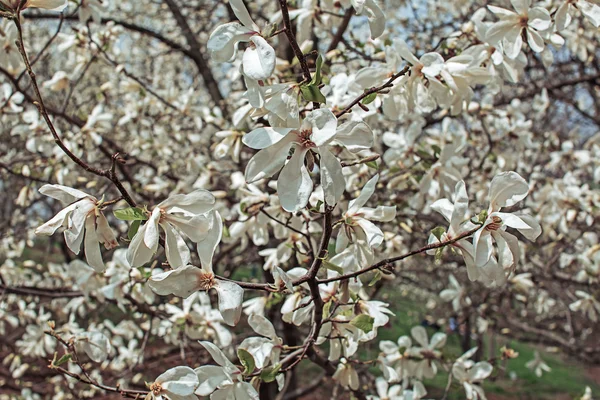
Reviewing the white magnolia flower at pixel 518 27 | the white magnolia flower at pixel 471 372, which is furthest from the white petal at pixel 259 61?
the white magnolia flower at pixel 471 372

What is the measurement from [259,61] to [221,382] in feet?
1.79

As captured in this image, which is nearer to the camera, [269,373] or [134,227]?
[134,227]

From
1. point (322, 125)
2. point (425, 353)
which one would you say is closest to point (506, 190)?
point (322, 125)

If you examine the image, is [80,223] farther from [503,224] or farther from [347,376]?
[347,376]

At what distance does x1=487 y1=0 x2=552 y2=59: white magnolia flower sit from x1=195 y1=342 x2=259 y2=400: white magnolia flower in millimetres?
922

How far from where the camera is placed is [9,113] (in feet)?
6.90

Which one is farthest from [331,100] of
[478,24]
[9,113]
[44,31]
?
[44,31]

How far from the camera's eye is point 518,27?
1188 millimetres

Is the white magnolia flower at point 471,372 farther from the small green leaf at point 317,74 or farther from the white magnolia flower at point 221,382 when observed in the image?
the small green leaf at point 317,74

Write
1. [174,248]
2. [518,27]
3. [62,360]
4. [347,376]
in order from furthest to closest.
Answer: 1. [347,376]
2. [518,27]
3. [62,360]
4. [174,248]

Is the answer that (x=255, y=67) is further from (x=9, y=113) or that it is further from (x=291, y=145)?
(x=9, y=113)

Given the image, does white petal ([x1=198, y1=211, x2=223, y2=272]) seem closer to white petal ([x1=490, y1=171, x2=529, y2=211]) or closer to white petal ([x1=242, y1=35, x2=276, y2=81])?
white petal ([x1=242, y1=35, x2=276, y2=81])

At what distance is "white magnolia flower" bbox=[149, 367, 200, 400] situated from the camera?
85cm

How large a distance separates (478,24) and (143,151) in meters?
2.13
